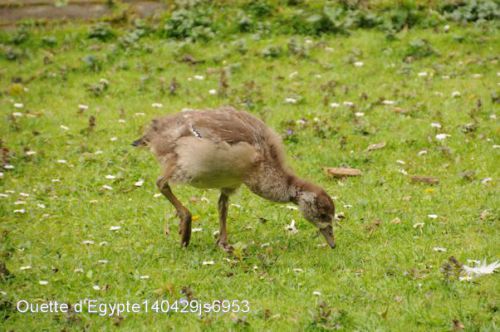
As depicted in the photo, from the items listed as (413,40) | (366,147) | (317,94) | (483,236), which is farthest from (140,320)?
(413,40)

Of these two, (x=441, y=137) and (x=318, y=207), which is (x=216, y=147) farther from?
(x=441, y=137)

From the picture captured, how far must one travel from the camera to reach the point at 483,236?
7445 mm

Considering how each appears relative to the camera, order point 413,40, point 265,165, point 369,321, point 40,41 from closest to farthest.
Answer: point 369,321, point 265,165, point 413,40, point 40,41

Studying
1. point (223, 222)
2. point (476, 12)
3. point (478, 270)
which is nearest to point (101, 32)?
point (476, 12)

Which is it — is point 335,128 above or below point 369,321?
below

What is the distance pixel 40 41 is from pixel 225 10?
11.3 ft

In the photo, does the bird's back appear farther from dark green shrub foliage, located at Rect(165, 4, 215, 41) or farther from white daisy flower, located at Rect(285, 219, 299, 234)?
dark green shrub foliage, located at Rect(165, 4, 215, 41)

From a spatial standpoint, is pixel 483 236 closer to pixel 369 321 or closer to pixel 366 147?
pixel 369 321

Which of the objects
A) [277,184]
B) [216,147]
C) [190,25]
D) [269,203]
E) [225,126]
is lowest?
[269,203]

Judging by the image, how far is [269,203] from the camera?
8875 millimetres

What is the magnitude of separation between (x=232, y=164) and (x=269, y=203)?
1.68 metres

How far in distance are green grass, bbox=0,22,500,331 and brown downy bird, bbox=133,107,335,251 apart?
405 mm

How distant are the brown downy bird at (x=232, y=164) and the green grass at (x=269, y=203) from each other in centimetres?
41

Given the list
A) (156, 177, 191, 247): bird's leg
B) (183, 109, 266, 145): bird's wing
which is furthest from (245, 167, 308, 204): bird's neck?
(156, 177, 191, 247): bird's leg
